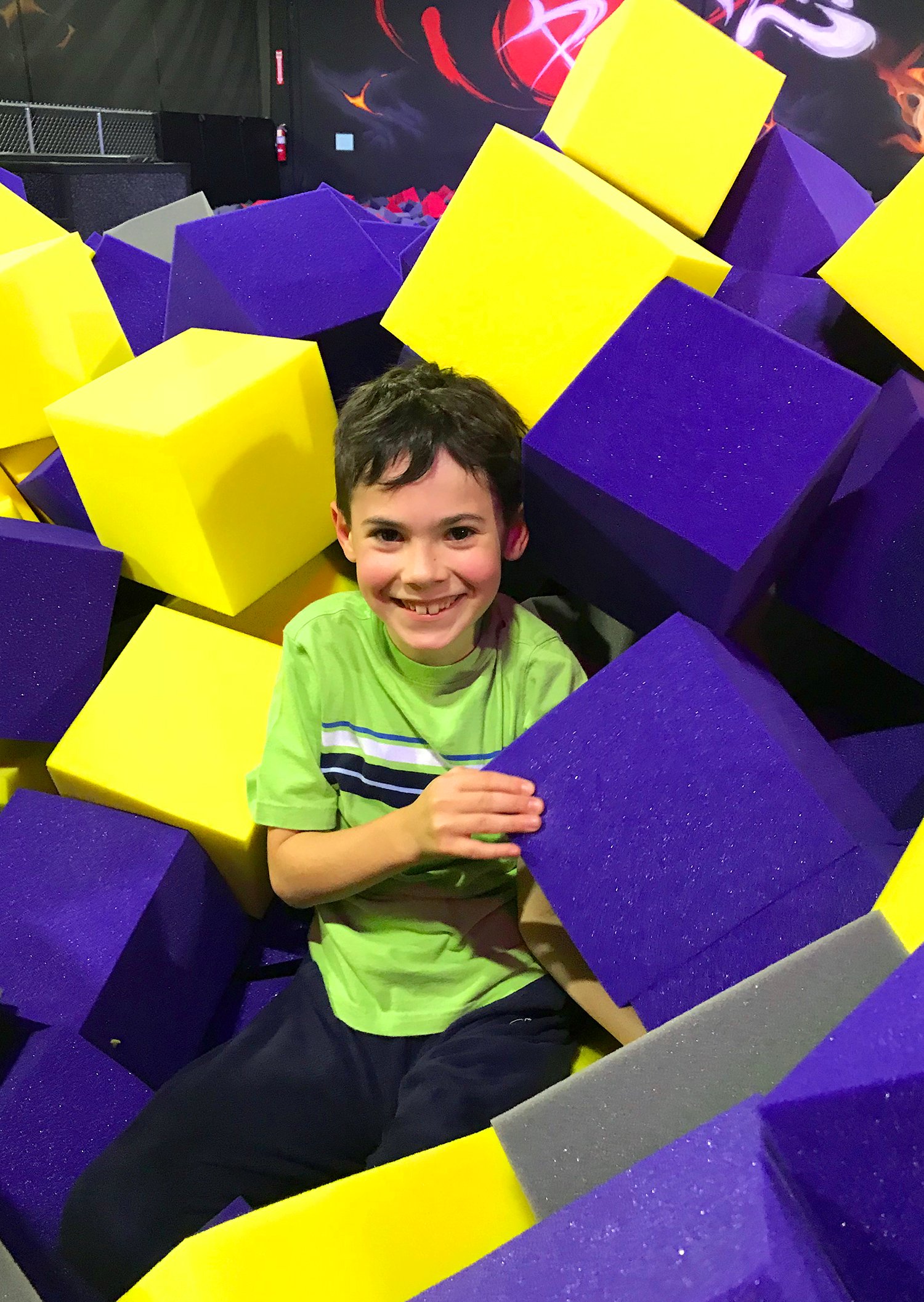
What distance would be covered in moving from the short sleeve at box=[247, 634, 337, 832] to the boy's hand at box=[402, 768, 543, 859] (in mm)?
143

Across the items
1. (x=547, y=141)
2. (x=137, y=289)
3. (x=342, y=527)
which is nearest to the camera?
(x=342, y=527)

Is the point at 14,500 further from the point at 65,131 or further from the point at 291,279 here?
the point at 65,131

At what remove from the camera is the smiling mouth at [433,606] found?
0.79m

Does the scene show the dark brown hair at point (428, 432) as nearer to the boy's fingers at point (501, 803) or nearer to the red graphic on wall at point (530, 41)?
the boy's fingers at point (501, 803)

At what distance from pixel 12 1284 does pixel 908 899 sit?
2.23 feet

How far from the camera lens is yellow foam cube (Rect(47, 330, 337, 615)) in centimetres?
94

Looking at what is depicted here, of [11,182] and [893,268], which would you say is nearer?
[893,268]

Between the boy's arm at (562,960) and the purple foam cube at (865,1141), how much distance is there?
15.2 inches

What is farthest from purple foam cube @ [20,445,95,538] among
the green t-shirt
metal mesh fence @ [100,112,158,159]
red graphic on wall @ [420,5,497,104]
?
red graphic on wall @ [420,5,497,104]

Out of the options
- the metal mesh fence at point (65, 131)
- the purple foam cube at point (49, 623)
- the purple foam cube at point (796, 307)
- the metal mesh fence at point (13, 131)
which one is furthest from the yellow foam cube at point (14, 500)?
the metal mesh fence at point (65, 131)

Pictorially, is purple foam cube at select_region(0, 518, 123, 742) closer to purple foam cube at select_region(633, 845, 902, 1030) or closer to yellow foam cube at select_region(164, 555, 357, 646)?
yellow foam cube at select_region(164, 555, 357, 646)

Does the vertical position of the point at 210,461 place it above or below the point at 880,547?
below

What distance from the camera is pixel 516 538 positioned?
33.9 inches

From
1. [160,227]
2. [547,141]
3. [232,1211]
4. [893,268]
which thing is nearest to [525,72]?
[160,227]
